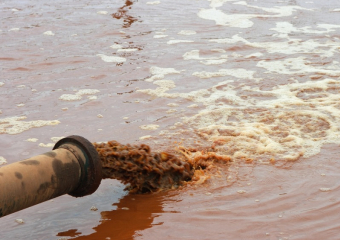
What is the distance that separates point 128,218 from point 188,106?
106 inches

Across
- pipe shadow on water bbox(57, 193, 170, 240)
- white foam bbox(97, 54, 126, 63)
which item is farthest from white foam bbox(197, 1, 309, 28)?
pipe shadow on water bbox(57, 193, 170, 240)

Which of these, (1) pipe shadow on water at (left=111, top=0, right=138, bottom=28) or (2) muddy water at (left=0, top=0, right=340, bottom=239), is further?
(1) pipe shadow on water at (left=111, top=0, right=138, bottom=28)

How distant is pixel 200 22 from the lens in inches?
417

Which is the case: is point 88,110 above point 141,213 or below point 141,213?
above

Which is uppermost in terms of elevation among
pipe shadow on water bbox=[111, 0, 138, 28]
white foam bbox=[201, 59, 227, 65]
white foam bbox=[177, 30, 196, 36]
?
pipe shadow on water bbox=[111, 0, 138, 28]

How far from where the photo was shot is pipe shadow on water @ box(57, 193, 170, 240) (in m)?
3.28

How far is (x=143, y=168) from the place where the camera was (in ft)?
12.5

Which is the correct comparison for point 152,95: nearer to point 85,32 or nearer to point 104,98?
point 104,98

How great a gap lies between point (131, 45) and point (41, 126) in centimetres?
389

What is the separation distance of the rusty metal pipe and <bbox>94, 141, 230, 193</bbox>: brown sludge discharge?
0.34 meters

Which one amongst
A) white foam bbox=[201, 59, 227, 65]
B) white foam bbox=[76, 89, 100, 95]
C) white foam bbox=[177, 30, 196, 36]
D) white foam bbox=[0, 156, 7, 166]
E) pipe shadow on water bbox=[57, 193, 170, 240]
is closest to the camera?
pipe shadow on water bbox=[57, 193, 170, 240]

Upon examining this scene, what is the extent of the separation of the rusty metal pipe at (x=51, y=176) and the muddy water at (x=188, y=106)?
0.36 metres

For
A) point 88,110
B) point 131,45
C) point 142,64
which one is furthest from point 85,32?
point 88,110

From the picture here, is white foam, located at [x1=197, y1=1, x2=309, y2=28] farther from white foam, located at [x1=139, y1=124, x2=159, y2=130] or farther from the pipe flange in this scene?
the pipe flange
